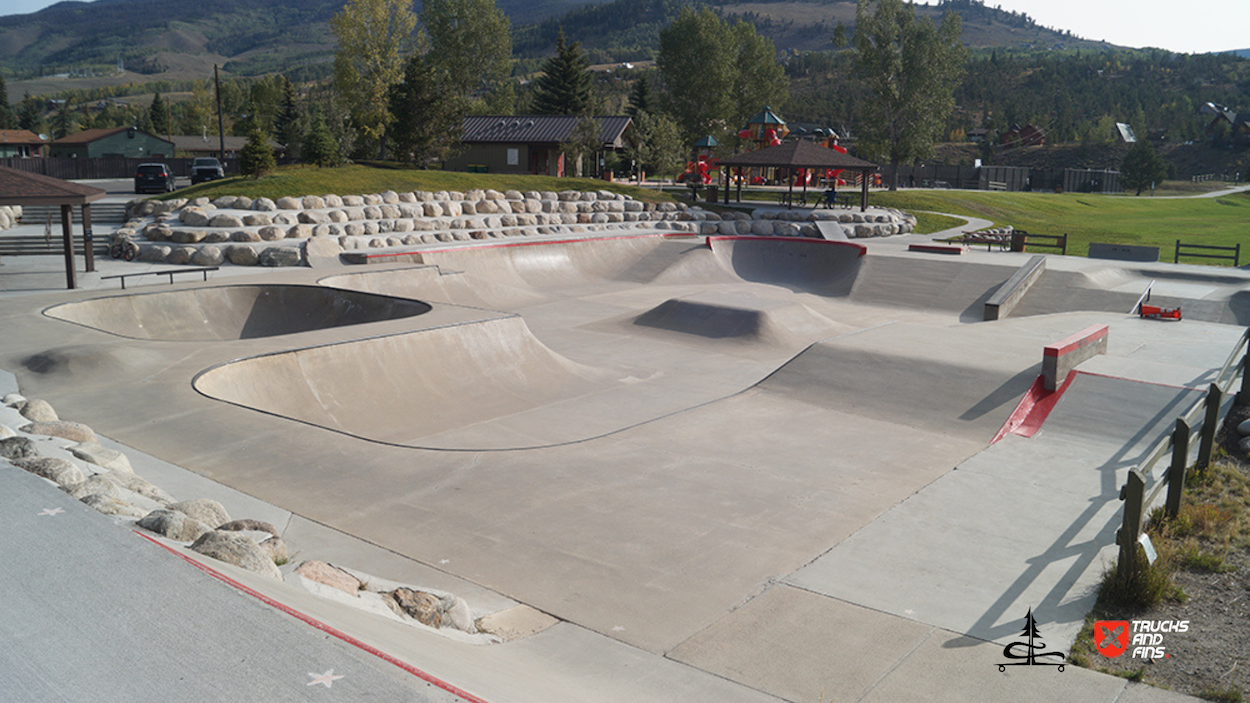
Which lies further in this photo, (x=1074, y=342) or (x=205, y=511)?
(x=1074, y=342)

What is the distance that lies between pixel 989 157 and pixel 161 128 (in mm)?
97555

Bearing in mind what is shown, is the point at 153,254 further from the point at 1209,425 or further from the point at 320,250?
the point at 1209,425

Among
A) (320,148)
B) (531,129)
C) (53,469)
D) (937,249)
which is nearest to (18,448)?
(53,469)

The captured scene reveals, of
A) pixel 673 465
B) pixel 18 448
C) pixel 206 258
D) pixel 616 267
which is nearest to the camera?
pixel 18 448

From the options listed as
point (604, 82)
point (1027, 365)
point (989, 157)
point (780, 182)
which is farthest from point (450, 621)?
point (604, 82)

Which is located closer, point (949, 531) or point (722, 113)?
point (949, 531)

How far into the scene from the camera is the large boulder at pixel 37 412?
8.68m

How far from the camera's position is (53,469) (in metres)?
5.91

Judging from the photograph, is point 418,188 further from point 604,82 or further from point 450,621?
point 604,82

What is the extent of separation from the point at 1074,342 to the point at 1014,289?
34.3 ft

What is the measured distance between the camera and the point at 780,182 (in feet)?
A: 205

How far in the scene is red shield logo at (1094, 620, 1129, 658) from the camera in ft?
18.2

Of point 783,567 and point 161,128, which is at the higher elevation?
point 161,128

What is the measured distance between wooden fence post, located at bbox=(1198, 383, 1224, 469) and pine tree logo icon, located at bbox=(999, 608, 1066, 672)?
4.82m
